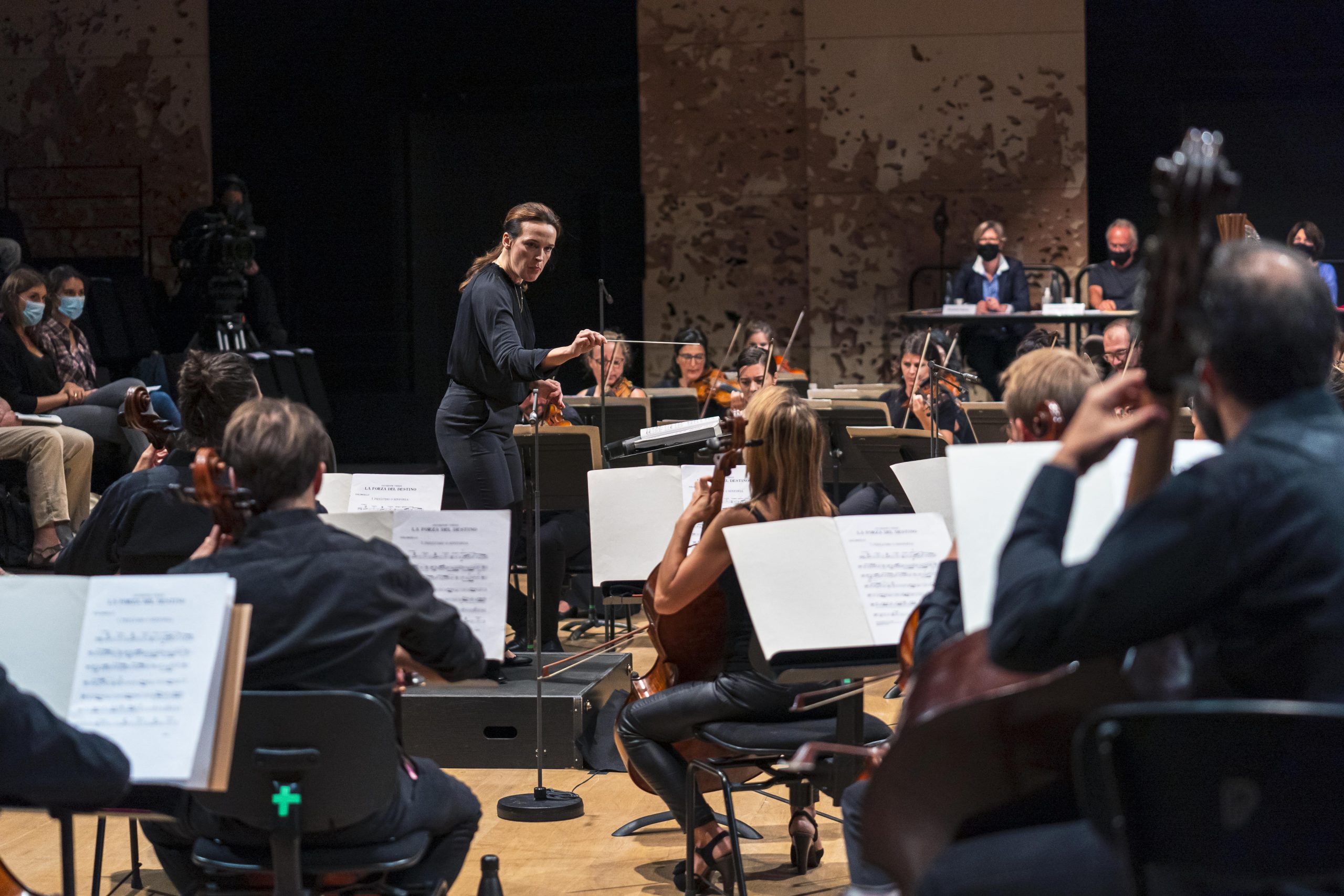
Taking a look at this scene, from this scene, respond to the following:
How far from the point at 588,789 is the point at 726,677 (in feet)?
3.71

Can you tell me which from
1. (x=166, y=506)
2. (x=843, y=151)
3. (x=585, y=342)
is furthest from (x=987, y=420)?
(x=843, y=151)

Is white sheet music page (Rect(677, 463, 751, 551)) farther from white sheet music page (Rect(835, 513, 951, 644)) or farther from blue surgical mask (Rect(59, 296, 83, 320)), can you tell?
blue surgical mask (Rect(59, 296, 83, 320))

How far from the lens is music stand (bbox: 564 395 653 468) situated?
5754mm

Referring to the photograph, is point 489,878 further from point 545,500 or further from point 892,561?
point 545,500

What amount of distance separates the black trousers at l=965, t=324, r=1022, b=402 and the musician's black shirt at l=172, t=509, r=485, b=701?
699 cm

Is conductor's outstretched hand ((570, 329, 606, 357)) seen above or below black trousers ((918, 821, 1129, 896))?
above

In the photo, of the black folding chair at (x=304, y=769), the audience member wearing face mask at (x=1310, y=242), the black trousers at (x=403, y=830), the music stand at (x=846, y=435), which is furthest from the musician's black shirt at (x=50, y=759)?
the audience member wearing face mask at (x=1310, y=242)

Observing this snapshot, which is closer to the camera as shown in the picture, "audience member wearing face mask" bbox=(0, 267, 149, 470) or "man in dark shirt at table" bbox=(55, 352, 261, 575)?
"man in dark shirt at table" bbox=(55, 352, 261, 575)

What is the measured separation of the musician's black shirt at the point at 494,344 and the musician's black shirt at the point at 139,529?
1374 mm

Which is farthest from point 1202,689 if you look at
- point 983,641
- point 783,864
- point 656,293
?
point 656,293

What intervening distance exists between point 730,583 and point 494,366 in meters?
1.58

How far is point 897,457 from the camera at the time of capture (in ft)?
16.0

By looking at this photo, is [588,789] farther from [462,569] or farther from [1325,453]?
[1325,453]

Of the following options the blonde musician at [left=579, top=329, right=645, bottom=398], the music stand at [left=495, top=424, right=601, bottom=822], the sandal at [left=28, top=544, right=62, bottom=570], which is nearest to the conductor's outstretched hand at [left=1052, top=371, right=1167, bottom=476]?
the music stand at [left=495, top=424, right=601, bottom=822]
